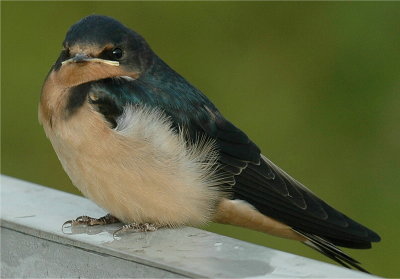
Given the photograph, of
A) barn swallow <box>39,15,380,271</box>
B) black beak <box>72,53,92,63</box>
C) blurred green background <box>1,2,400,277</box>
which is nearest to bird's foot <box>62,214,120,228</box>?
barn swallow <box>39,15,380,271</box>

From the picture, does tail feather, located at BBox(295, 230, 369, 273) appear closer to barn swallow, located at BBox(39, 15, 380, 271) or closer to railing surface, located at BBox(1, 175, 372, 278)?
barn swallow, located at BBox(39, 15, 380, 271)

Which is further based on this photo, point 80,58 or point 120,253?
point 80,58

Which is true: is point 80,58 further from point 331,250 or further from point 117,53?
point 331,250

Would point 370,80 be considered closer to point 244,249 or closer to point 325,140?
point 325,140

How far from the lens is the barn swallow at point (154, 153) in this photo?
3250mm

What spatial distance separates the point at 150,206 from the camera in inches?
129

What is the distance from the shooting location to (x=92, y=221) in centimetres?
321

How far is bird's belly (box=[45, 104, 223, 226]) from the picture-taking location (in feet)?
10.6

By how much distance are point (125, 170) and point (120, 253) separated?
562mm

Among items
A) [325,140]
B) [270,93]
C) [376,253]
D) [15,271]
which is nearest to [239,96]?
[270,93]

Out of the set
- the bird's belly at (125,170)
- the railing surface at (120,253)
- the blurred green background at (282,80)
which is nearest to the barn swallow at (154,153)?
the bird's belly at (125,170)

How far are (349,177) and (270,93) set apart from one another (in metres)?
0.69

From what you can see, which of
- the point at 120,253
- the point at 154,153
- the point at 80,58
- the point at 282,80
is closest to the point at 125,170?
the point at 154,153

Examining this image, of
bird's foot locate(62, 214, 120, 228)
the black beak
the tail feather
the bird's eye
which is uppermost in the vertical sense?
the bird's eye
